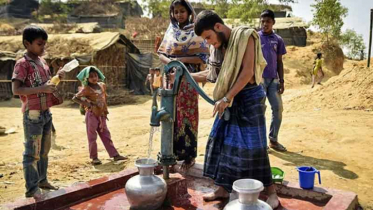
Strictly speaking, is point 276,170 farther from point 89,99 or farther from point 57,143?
point 57,143

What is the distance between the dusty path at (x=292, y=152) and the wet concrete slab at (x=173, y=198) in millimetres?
509

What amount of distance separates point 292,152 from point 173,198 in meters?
2.41

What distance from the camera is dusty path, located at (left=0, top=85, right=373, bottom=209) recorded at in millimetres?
3707

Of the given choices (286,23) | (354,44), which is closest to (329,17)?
(286,23)

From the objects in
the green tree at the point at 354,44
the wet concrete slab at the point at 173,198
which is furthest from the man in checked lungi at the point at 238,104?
the green tree at the point at 354,44

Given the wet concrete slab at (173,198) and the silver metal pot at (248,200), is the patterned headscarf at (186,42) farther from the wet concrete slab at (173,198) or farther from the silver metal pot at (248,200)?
the silver metal pot at (248,200)

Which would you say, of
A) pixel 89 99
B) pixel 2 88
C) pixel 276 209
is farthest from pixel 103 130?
pixel 2 88

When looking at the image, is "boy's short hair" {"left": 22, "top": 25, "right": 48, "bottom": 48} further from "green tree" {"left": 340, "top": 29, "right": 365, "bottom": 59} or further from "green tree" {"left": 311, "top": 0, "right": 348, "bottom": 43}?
"green tree" {"left": 340, "top": 29, "right": 365, "bottom": 59}

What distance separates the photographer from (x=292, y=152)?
4.59 m

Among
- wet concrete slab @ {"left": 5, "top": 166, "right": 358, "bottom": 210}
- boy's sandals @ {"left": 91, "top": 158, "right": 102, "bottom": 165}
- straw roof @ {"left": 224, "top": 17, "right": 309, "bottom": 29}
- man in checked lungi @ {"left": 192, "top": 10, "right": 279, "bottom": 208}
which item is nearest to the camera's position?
man in checked lungi @ {"left": 192, "top": 10, "right": 279, "bottom": 208}

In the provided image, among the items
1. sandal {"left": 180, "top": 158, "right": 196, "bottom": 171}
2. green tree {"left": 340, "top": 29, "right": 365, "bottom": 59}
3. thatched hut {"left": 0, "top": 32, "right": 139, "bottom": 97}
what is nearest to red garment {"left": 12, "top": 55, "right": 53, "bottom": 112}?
sandal {"left": 180, "top": 158, "right": 196, "bottom": 171}

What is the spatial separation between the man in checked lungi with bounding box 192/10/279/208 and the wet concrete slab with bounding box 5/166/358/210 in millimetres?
351

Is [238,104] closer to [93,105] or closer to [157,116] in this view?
[157,116]

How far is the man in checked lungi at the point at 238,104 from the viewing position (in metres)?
2.24
